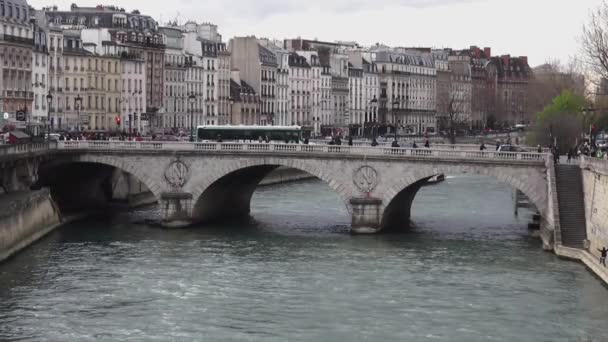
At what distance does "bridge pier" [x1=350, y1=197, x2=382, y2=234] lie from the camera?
220ft

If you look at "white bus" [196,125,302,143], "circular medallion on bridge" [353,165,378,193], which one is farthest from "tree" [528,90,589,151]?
"circular medallion on bridge" [353,165,378,193]

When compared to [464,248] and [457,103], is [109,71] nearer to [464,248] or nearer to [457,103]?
[464,248]

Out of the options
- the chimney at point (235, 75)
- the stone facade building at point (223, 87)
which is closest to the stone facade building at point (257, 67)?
the chimney at point (235, 75)

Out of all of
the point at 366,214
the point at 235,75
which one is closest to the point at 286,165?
the point at 366,214

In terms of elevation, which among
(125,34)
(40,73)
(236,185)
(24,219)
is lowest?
(24,219)

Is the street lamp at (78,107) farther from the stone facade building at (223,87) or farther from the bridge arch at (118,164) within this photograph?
the bridge arch at (118,164)

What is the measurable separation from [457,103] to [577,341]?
148 m

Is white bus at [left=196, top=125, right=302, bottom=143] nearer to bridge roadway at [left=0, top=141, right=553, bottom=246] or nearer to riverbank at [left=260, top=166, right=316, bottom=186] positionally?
bridge roadway at [left=0, top=141, right=553, bottom=246]

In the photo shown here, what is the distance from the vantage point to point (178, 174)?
7125cm

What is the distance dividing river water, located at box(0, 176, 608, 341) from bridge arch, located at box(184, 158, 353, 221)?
1.78 m

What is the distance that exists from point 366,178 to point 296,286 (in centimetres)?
1678

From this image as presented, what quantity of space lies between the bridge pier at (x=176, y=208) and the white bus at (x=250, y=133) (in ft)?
42.2

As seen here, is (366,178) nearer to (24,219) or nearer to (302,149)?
(302,149)

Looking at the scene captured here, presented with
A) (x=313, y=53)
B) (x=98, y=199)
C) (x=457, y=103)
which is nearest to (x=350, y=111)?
(x=313, y=53)
